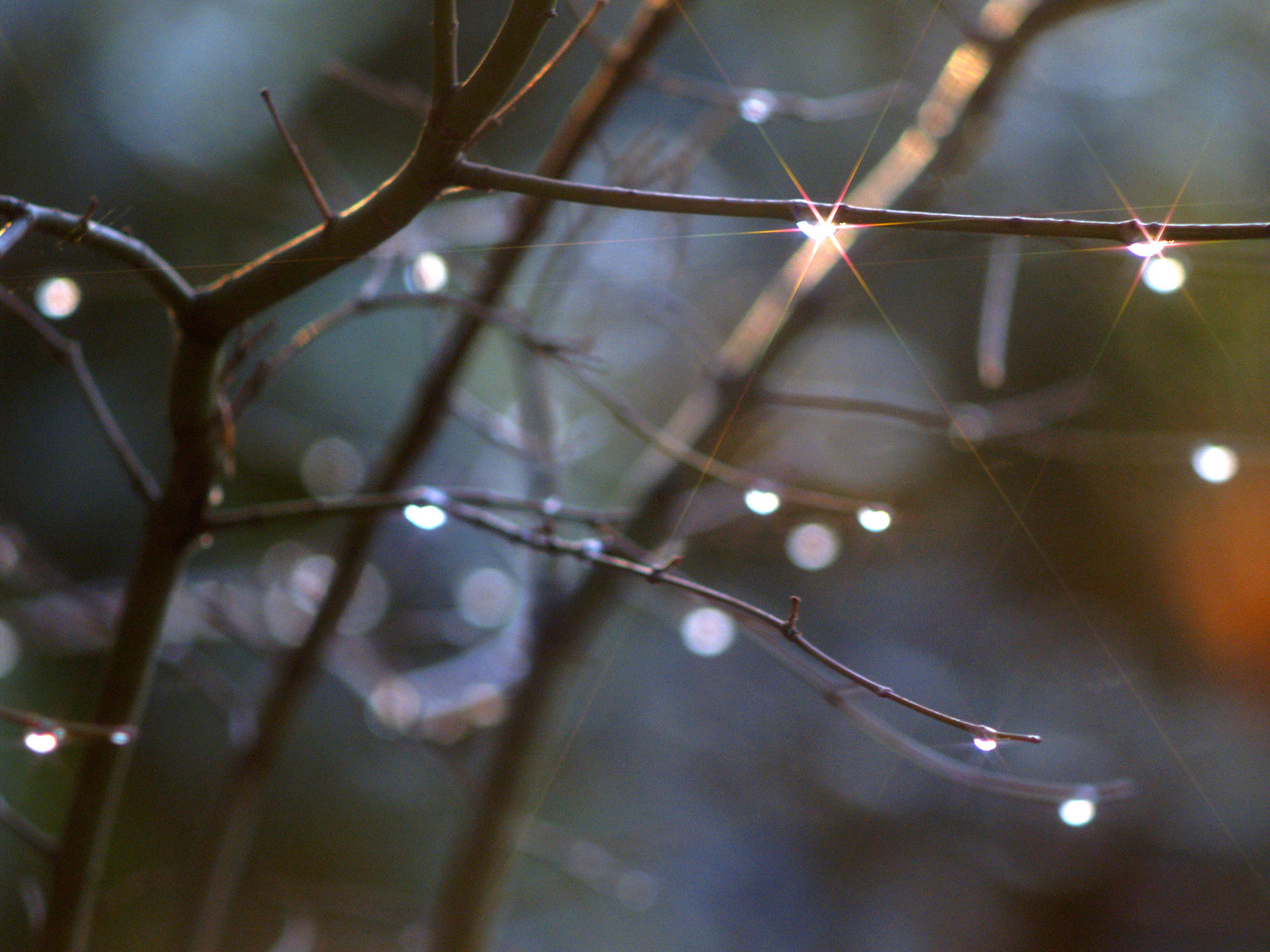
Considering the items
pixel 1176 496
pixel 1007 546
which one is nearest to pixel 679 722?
pixel 1007 546

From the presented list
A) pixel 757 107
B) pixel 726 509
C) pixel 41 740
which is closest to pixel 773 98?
pixel 757 107

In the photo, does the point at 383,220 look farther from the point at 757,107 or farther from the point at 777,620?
the point at 757,107

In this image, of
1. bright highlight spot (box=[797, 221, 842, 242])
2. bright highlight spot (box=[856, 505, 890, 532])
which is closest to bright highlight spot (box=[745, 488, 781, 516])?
bright highlight spot (box=[856, 505, 890, 532])

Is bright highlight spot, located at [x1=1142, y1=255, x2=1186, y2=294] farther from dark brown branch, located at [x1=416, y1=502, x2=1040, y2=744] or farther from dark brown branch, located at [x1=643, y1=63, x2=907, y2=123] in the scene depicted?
dark brown branch, located at [x1=416, y1=502, x2=1040, y2=744]

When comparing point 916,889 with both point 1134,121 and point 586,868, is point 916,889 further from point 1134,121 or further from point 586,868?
point 1134,121

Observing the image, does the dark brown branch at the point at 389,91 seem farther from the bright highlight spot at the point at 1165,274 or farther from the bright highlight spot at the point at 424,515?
the bright highlight spot at the point at 1165,274
